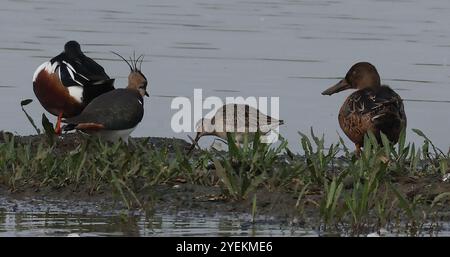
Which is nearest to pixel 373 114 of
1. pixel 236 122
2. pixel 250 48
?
pixel 236 122

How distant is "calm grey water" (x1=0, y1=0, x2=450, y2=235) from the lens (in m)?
12.4

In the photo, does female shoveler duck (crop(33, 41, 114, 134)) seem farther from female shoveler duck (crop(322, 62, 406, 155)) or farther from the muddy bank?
female shoveler duck (crop(322, 62, 406, 155))

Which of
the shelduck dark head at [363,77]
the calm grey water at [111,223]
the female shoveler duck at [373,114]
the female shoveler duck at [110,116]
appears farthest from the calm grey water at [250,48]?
the calm grey water at [111,223]

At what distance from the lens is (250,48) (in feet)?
52.0

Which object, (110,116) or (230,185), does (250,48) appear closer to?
(110,116)

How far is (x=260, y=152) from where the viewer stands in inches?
331

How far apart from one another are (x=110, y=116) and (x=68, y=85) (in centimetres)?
99

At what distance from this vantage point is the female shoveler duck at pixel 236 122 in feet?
33.8

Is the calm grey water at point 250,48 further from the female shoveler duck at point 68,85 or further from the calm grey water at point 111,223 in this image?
the calm grey water at point 111,223

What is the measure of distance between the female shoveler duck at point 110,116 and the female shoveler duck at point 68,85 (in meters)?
0.47

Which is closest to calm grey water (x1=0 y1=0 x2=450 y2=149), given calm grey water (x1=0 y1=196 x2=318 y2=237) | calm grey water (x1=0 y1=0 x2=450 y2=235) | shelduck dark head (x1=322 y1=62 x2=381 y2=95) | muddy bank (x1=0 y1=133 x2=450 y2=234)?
calm grey water (x1=0 y1=0 x2=450 y2=235)
